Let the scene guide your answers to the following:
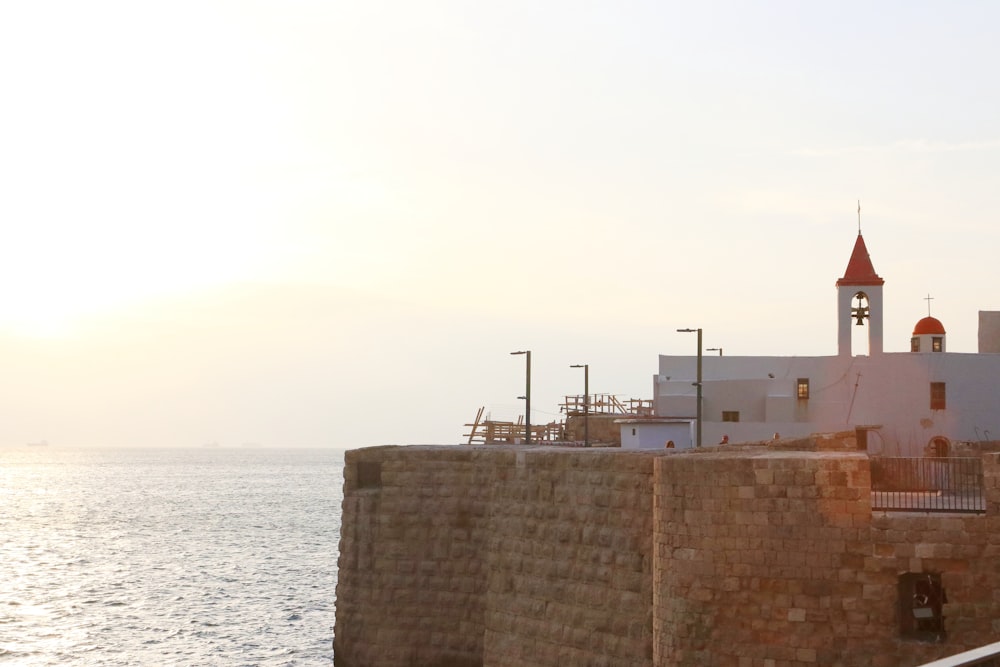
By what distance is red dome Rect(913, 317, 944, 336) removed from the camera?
41.0m

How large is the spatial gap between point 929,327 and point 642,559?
24.6 metres

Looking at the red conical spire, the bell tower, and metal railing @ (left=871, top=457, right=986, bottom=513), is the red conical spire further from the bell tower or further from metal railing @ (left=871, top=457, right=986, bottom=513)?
metal railing @ (left=871, top=457, right=986, bottom=513)

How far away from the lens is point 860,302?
130 feet

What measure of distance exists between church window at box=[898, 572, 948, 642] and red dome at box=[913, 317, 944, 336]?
2631 cm

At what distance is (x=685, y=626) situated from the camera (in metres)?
17.7

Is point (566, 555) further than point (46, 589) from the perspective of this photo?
No

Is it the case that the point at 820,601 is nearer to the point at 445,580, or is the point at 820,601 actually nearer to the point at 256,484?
the point at 445,580

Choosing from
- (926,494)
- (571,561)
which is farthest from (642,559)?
(926,494)

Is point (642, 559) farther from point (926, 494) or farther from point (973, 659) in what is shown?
point (973, 659)

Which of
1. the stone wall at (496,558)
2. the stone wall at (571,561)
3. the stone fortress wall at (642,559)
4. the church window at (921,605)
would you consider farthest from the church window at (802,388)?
the church window at (921,605)

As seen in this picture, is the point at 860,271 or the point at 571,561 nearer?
the point at 571,561

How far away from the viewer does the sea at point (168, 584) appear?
118 ft

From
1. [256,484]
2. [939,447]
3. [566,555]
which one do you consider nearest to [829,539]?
[566,555]

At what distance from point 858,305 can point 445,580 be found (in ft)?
65.9
